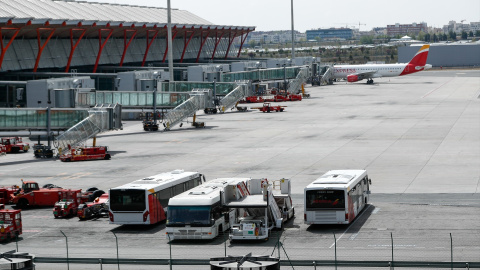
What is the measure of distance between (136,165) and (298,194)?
20157mm

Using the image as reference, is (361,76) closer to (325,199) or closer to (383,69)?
(383,69)

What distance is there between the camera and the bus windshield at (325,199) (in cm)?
4425

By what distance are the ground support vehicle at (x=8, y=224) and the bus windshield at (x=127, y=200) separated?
5213 millimetres

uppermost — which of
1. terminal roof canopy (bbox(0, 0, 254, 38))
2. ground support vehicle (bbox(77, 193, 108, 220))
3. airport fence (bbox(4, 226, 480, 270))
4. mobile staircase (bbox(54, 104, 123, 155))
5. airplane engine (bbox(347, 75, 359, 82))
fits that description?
terminal roof canopy (bbox(0, 0, 254, 38))

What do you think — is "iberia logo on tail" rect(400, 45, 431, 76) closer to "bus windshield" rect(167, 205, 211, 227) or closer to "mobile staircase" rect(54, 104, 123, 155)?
"mobile staircase" rect(54, 104, 123, 155)

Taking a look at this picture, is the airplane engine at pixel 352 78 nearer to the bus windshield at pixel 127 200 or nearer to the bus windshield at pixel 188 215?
the bus windshield at pixel 127 200

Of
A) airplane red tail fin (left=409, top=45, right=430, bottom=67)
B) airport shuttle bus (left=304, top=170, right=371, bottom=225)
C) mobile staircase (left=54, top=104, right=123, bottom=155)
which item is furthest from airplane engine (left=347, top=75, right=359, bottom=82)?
airport shuttle bus (left=304, top=170, right=371, bottom=225)

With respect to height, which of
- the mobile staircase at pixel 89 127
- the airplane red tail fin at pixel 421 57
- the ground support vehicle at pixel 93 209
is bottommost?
the ground support vehicle at pixel 93 209

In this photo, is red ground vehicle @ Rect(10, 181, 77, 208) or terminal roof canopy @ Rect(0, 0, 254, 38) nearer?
red ground vehicle @ Rect(10, 181, 77, 208)

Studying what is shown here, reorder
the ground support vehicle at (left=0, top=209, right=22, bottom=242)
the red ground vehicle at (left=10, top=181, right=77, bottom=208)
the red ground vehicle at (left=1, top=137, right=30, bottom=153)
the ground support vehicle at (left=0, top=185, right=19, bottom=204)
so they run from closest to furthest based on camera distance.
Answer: the ground support vehicle at (left=0, top=209, right=22, bottom=242) → the red ground vehicle at (left=10, top=181, right=77, bottom=208) → the ground support vehicle at (left=0, top=185, right=19, bottom=204) → the red ground vehicle at (left=1, top=137, right=30, bottom=153)

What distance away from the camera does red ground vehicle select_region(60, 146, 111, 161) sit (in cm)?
7550

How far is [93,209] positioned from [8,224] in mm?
6283

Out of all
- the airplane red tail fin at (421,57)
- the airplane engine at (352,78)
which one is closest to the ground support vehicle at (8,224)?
the airplane engine at (352,78)

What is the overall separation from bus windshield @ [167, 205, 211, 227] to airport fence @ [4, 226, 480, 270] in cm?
103
